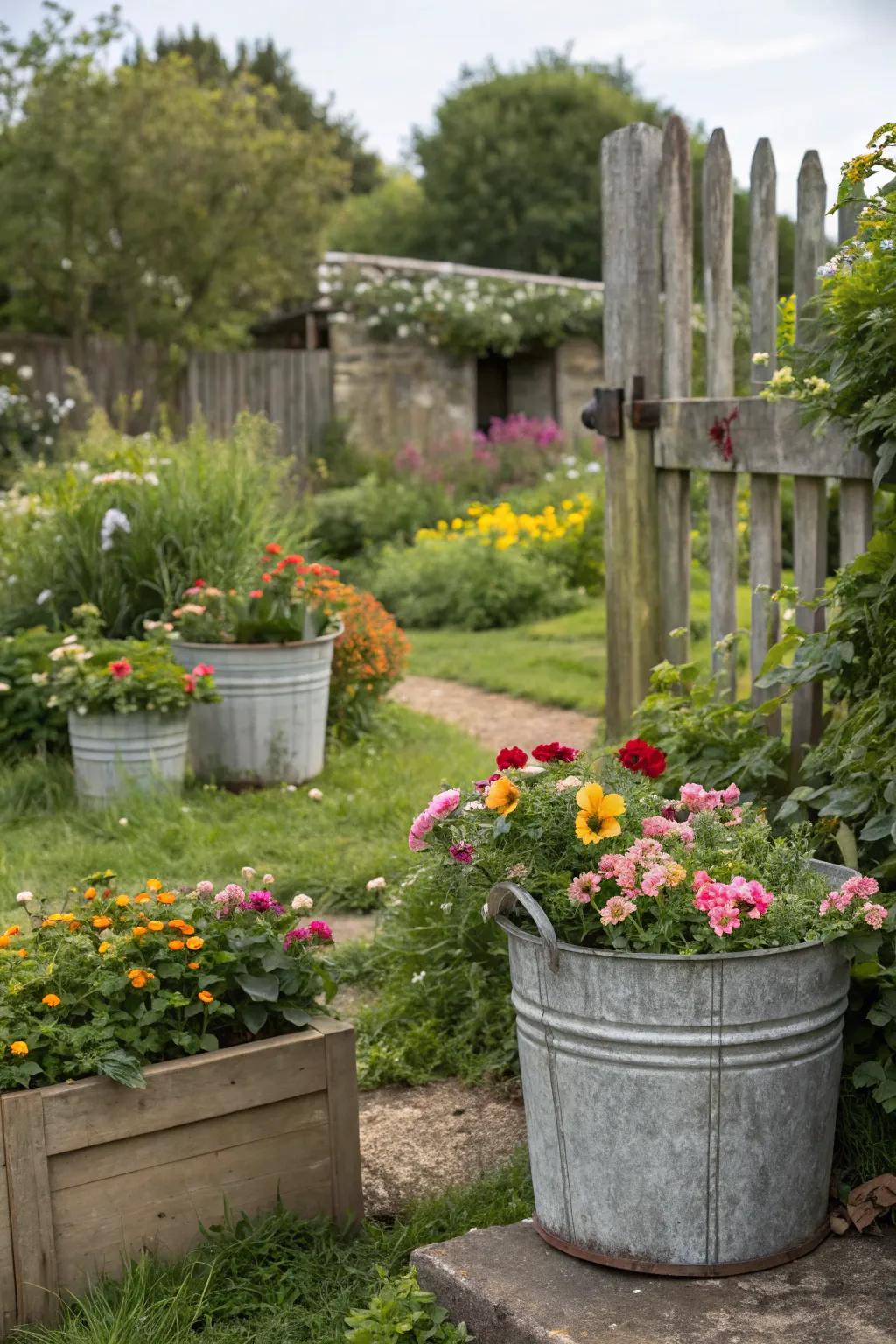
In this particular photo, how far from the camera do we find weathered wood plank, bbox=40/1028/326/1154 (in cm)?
237

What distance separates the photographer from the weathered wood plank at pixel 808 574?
359 cm

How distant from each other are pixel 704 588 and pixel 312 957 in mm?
7462

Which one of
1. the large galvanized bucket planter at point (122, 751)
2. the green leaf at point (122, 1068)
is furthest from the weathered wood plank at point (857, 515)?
the large galvanized bucket planter at point (122, 751)

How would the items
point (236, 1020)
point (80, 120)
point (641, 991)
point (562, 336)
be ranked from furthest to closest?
point (562, 336)
point (80, 120)
point (236, 1020)
point (641, 991)

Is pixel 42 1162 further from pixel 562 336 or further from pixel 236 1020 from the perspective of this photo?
pixel 562 336

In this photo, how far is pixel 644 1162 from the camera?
222cm

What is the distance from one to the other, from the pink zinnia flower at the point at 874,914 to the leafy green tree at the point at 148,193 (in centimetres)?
1428

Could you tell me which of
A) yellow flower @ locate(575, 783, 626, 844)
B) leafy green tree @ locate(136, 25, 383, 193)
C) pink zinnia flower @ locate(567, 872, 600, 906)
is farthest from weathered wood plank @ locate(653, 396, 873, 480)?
leafy green tree @ locate(136, 25, 383, 193)

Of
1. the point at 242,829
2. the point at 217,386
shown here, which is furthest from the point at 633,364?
the point at 217,386

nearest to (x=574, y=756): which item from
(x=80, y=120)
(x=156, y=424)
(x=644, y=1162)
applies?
(x=644, y=1162)

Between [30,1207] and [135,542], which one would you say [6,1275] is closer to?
[30,1207]

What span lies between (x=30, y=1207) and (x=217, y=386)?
44.7 ft

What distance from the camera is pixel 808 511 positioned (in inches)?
145

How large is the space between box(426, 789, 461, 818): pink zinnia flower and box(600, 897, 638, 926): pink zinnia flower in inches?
15.5
